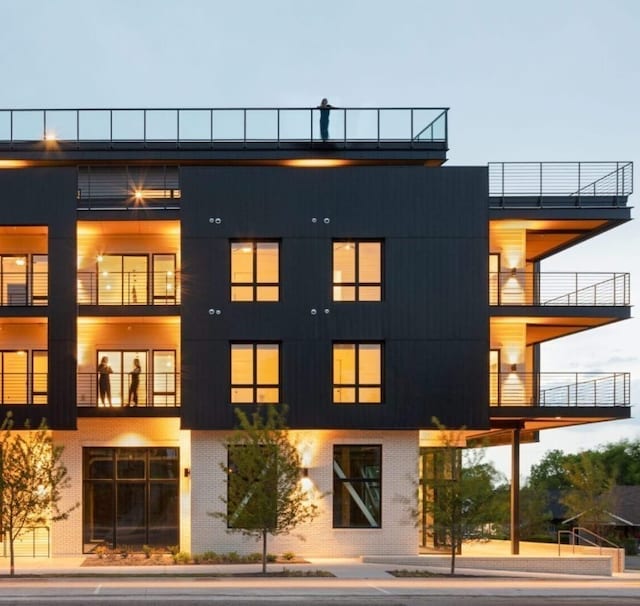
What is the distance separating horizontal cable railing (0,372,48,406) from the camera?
113ft

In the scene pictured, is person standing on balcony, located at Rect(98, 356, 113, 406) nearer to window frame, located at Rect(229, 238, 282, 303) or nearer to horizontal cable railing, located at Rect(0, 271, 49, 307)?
horizontal cable railing, located at Rect(0, 271, 49, 307)

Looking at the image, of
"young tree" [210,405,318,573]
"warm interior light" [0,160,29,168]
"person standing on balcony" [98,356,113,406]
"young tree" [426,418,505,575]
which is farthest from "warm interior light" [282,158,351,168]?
"young tree" [426,418,505,575]

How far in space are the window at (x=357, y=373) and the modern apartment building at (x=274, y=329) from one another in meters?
0.05

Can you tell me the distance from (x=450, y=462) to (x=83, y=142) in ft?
56.6

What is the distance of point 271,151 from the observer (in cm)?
3703

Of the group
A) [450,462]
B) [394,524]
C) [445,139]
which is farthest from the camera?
[445,139]

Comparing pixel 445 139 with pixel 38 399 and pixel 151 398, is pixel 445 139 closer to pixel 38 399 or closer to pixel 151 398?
pixel 151 398

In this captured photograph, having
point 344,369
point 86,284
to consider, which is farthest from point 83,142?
point 344,369

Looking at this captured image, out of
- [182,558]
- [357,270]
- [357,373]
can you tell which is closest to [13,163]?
[357,270]

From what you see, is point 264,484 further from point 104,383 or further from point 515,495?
point 515,495

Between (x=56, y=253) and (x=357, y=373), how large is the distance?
1018 centimetres

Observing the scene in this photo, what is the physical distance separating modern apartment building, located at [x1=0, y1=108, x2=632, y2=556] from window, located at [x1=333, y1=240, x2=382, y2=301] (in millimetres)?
45

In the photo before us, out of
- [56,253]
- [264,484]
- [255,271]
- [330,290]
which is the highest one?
[56,253]

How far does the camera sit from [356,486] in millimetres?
33656
